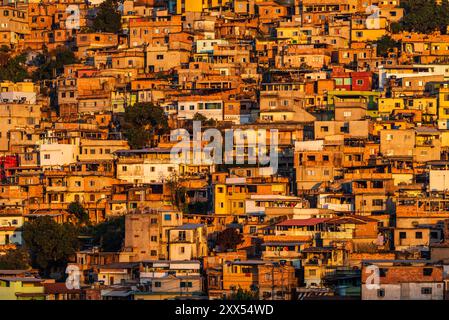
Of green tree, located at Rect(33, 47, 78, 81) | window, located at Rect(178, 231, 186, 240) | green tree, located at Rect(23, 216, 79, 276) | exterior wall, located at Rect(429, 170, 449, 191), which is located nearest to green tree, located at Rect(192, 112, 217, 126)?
exterior wall, located at Rect(429, 170, 449, 191)

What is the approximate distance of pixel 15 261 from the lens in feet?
177

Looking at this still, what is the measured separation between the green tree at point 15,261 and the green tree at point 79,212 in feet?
12.9

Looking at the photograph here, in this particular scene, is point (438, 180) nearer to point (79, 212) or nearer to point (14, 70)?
point (79, 212)

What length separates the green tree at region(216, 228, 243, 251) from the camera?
5384 cm

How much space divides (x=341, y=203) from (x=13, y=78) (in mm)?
21365

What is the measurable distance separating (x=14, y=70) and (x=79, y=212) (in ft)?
59.0

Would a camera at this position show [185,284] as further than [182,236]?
No

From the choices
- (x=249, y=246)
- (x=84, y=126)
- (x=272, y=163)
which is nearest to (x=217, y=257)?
(x=249, y=246)

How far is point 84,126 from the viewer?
2566 inches

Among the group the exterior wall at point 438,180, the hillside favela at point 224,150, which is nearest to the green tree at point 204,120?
the hillside favela at point 224,150

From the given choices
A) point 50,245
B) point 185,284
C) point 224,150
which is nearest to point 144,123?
point 224,150

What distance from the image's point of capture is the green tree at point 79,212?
192ft

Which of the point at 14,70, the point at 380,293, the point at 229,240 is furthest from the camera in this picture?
the point at 14,70

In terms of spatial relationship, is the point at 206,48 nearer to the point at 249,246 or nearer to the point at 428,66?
the point at 428,66
